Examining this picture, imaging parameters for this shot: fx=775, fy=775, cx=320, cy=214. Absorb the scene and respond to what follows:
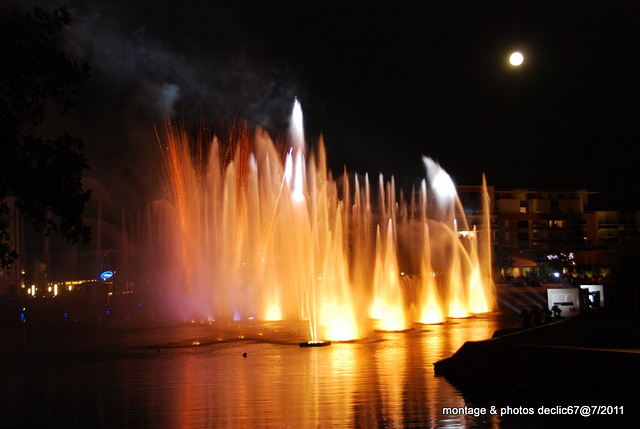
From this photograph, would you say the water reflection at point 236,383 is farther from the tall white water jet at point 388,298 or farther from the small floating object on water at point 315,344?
the tall white water jet at point 388,298

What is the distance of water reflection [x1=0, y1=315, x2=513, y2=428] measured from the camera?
508 inches

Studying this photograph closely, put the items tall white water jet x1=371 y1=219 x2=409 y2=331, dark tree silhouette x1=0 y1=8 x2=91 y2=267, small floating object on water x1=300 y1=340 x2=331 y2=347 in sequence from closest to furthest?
dark tree silhouette x1=0 y1=8 x2=91 y2=267
small floating object on water x1=300 y1=340 x2=331 y2=347
tall white water jet x1=371 y1=219 x2=409 y2=331

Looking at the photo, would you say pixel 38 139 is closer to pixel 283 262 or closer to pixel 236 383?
pixel 236 383

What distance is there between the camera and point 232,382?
55.9 feet

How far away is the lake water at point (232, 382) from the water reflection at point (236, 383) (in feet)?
0.08

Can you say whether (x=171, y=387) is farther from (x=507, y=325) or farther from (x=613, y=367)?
(x=507, y=325)

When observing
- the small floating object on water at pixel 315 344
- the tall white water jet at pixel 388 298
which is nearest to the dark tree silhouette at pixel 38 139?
the small floating object on water at pixel 315 344

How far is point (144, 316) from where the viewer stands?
43281 mm

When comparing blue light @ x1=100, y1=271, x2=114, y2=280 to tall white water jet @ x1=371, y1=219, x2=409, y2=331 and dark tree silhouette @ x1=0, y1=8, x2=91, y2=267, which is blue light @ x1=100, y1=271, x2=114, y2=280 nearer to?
tall white water jet @ x1=371, y1=219, x2=409, y2=331

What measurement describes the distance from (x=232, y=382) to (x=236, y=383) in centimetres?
19

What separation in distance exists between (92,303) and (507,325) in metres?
35.1

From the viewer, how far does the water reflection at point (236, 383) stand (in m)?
12.9

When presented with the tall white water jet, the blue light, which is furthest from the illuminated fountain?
the blue light

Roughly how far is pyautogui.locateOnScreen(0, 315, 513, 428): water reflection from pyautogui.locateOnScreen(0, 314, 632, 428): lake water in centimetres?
2
